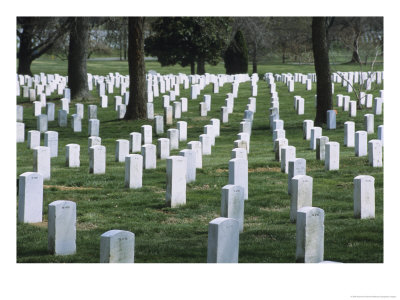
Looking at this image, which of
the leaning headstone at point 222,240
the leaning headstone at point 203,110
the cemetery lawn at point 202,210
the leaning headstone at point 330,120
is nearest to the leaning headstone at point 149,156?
the cemetery lawn at point 202,210

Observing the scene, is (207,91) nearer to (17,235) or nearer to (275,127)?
(275,127)

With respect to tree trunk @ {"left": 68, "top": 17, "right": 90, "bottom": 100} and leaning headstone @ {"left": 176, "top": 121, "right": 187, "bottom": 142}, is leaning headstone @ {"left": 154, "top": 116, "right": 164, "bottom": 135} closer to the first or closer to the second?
leaning headstone @ {"left": 176, "top": 121, "right": 187, "bottom": 142}

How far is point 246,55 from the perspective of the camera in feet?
131

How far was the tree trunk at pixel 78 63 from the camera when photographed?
26.5 metres

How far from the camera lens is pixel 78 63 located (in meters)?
27.1

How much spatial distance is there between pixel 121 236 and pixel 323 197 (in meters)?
5.21

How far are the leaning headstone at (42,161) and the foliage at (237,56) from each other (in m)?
27.2

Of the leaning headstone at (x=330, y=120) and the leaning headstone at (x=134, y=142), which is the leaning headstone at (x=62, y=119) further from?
the leaning headstone at (x=330, y=120)

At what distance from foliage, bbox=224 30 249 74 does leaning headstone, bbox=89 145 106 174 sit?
2648 cm

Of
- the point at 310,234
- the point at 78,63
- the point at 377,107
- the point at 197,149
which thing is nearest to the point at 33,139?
the point at 197,149

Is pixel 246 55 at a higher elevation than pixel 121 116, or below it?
higher

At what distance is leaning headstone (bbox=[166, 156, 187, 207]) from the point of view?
10.6 meters

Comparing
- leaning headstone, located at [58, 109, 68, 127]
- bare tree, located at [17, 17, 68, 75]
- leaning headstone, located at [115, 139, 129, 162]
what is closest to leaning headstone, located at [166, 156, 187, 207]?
leaning headstone, located at [115, 139, 129, 162]

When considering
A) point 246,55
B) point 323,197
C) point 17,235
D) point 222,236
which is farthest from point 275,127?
point 246,55
